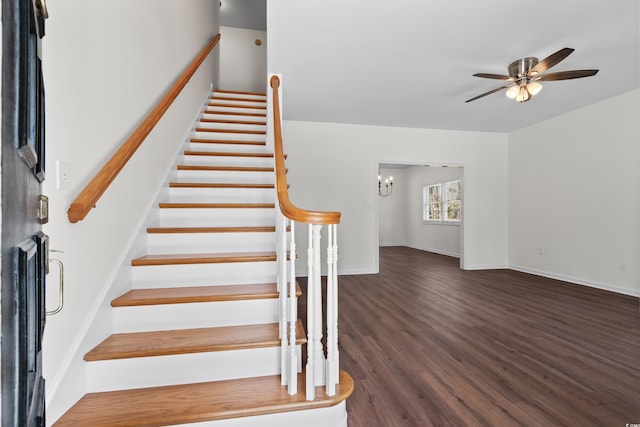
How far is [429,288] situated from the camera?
13.4 ft

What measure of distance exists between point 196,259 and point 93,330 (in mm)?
628

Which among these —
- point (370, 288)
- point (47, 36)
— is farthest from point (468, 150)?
point (47, 36)

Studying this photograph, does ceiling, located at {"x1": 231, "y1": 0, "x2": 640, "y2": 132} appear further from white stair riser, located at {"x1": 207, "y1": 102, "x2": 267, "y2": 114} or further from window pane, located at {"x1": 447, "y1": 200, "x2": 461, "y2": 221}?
window pane, located at {"x1": 447, "y1": 200, "x2": 461, "y2": 221}

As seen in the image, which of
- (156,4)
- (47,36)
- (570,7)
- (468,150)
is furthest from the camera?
(468,150)

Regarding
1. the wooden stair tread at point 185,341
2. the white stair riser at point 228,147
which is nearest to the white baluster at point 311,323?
the wooden stair tread at point 185,341

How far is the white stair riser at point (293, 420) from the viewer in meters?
1.25

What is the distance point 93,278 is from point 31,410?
109cm

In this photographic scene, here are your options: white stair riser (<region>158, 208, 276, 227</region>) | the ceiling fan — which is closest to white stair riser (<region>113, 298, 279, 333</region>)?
white stair riser (<region>158, 208, 276, 227</region>)

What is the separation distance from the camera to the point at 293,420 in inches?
50.5

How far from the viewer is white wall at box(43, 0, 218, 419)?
1.17 m

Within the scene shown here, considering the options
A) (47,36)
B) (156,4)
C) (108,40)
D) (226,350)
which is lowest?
(226,350)

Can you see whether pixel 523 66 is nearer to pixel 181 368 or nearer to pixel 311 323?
pixel 311 323

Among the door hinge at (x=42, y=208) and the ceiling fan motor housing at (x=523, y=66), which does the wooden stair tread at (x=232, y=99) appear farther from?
the door hinge at (x=42, y=208)

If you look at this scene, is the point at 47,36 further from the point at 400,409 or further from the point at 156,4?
the point at 400,409
